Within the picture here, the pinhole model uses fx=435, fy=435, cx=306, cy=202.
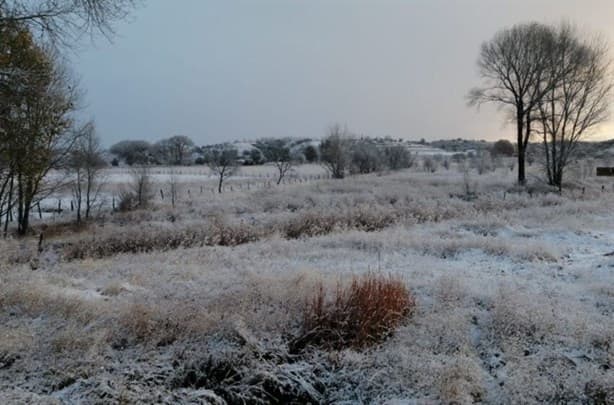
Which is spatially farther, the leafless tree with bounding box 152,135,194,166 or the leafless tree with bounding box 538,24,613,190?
the leafless tree with bounding box 152,135,194,166

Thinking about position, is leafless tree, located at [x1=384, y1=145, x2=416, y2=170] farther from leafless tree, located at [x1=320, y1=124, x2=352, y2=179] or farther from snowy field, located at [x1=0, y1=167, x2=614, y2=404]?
snowy field, located at [x1=0, y1=167, x2=614, y2=404]

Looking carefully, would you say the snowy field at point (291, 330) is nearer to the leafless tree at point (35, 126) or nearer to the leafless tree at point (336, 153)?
the leafless tree at point (35, 126)

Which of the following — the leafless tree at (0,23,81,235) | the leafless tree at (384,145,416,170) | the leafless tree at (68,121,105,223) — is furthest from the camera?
the leafless tree at (384,145,416,170)

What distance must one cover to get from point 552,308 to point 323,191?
24.5 meters

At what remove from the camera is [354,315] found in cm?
562

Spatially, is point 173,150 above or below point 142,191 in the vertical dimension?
above

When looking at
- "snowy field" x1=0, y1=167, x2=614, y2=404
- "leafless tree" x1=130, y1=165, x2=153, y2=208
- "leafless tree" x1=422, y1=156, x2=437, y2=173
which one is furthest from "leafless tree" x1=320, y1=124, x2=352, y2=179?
"snowy field" x1=0, y1=167, x2=614, y2=404

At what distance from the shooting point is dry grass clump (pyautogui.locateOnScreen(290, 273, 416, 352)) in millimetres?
5327

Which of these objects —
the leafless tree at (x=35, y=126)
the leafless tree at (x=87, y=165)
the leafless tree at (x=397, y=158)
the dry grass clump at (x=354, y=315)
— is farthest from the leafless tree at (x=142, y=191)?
the leafless tree at (x=397, y=158)

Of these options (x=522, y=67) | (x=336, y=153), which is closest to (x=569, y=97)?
(x=522, y=67)

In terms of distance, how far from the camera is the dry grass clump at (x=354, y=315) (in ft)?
17.5

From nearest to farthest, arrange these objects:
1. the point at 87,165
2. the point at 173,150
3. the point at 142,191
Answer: the point at 87,165
the point at 142,191
the point at 173,150

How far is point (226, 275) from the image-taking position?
8.16m

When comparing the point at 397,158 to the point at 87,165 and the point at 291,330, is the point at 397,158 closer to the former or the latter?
the point at 87,165
